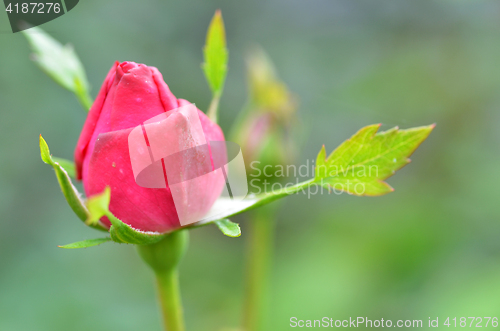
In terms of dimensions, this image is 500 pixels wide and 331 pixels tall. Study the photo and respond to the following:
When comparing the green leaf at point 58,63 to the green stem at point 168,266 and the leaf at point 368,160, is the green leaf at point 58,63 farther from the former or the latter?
the leaf at point 368,160

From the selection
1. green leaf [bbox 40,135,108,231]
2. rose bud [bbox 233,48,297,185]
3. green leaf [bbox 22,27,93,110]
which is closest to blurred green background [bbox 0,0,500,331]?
rose bud [bbox 233,48,297,185]

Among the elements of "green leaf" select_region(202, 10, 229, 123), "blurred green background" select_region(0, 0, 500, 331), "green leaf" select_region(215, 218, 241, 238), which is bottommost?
"blurred green background" select_region(0, 0, 500, 331)

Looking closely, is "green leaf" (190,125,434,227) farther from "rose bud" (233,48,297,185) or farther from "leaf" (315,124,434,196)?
"rose bud" (233,48,297,185)

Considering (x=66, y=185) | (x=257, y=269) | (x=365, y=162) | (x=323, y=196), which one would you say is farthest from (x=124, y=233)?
(x=323, y=196)

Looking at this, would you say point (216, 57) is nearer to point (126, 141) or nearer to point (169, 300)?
point (126, 141)

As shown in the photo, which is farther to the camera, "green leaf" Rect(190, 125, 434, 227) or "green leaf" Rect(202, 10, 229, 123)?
"green leaf" Rect(202, 10, 229, 123)

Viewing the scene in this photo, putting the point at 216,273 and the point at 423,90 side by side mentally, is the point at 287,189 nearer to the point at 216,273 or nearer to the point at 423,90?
the point at 216,273

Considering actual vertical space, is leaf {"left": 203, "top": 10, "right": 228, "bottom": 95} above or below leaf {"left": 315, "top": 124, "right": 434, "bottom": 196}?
above
